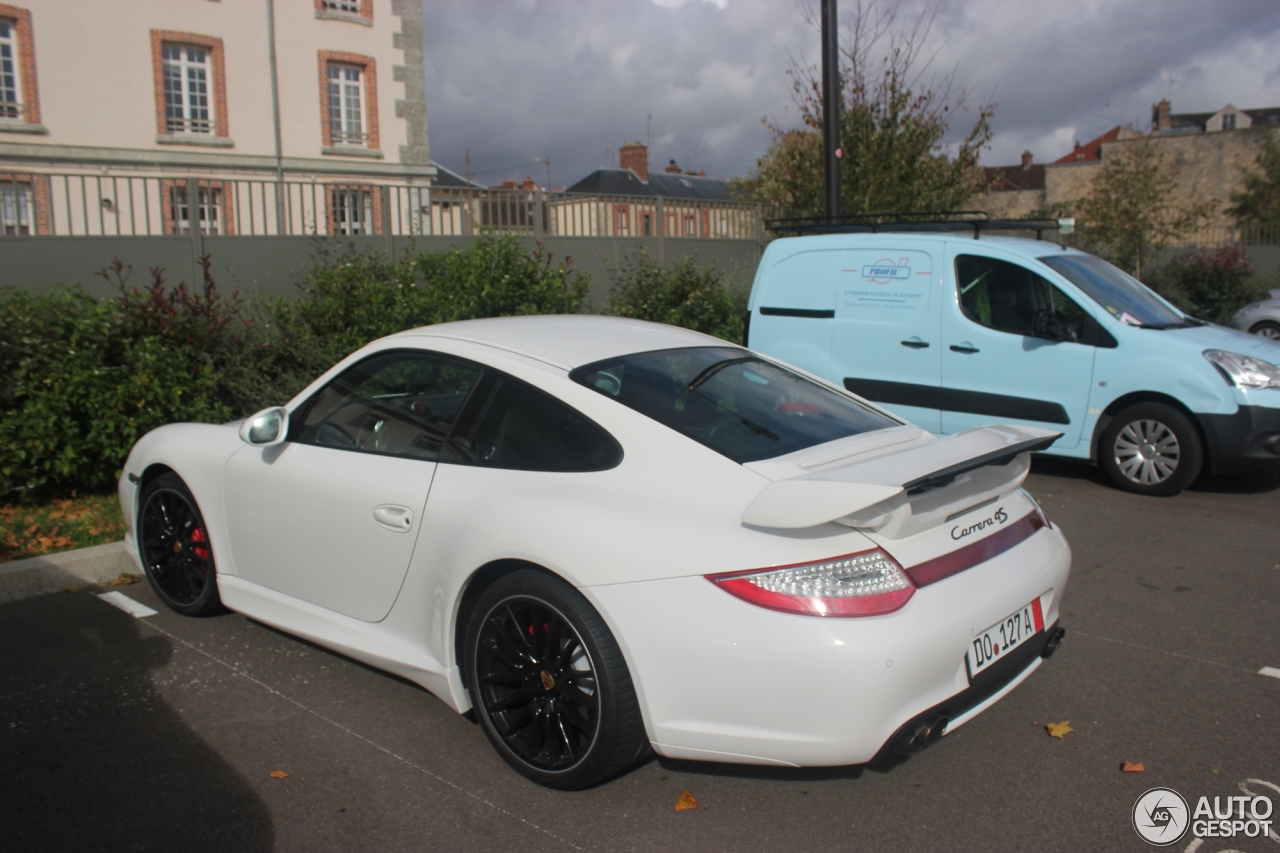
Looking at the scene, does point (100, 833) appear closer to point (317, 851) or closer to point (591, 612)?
point (317, 851)

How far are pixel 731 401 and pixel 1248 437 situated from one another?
5055 millimetres

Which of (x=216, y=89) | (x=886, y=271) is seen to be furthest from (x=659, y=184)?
(x=886, y=271)

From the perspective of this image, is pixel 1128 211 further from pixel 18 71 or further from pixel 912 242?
pixel 18 71

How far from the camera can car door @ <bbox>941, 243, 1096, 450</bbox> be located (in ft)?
24.2

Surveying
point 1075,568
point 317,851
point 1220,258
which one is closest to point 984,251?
point 1075,568

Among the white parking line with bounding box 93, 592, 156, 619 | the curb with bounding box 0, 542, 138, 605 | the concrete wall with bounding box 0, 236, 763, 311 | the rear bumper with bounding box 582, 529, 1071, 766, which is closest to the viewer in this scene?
the rear bumper with bounding box 582, 529, 1071, 766

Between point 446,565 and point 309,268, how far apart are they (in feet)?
28.4

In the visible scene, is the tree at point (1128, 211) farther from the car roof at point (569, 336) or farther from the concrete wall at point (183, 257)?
the car roof at point (569, 336)

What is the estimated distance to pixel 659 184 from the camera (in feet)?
162

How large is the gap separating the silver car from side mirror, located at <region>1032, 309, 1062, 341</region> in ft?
36.6

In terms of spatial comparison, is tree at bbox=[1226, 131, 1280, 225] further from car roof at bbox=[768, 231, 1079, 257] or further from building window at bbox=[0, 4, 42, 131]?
building window at bbox=[0, 4, 42, 131]

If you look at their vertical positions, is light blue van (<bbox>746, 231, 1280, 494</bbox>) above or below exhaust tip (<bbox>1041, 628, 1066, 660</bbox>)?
above

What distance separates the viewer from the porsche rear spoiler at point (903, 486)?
2678 millimetres

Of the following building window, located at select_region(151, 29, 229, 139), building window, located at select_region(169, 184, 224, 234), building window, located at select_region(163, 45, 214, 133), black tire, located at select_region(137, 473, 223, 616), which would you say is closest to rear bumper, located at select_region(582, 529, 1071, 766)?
black tire, located at select_region(137, 473, 223, 616)
